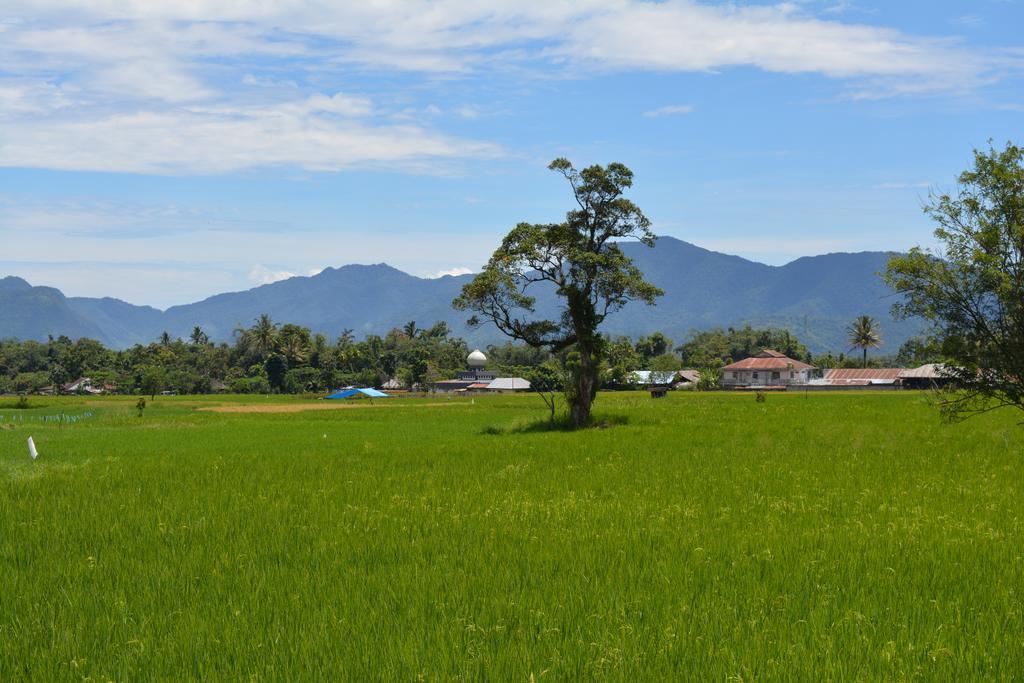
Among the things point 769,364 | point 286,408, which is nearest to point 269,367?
point 286,408

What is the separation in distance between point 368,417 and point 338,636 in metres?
54.7

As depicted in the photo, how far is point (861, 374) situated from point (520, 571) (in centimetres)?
16392

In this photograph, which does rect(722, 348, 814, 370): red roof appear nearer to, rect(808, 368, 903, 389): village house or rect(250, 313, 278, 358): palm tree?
rect(808, 368, 903, 389): village house

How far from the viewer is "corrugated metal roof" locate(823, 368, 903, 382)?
156125 mm

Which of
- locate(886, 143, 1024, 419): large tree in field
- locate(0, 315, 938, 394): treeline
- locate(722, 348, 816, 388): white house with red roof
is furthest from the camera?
locate(722, 348, 816, 388): white house with red roof

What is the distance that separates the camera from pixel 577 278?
4381 centimetres

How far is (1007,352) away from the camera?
23375mm

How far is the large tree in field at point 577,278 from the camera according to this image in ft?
141

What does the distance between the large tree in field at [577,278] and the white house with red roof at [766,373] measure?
125475mm

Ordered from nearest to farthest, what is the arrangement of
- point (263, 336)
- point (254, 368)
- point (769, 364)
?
point (769, 364), point (254, 368), point (263, 336)

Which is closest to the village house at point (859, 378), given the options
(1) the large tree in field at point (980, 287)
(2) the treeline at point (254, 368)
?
(2) the treeline at point (254, 368)

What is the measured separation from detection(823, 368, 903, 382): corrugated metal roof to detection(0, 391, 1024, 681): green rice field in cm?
14219

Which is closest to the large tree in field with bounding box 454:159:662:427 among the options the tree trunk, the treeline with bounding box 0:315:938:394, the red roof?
the tree trunk

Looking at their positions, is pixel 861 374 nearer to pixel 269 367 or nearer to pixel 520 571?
pixel 269 367
